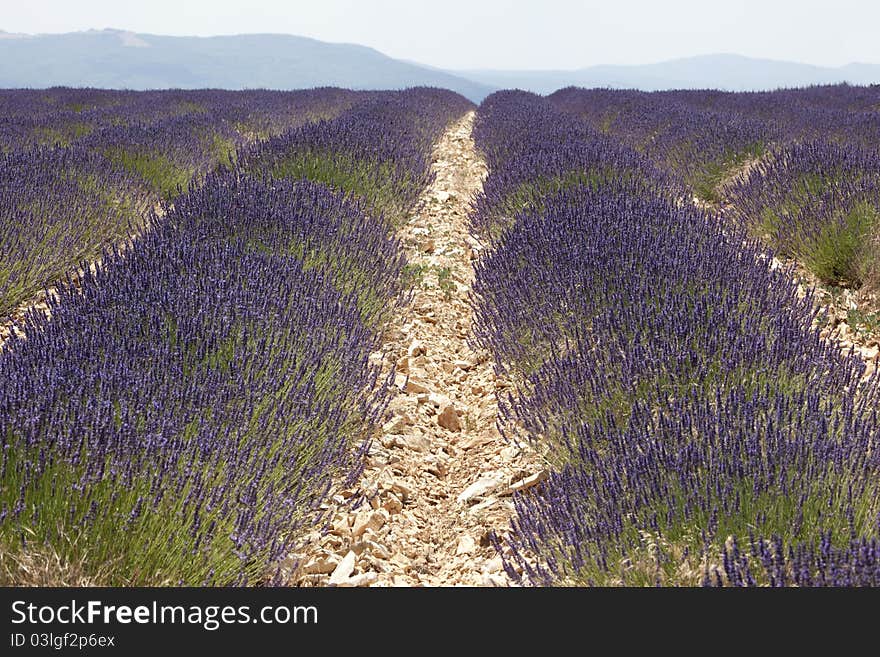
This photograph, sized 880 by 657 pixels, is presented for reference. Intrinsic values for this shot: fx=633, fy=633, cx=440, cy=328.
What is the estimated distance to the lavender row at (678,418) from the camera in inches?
62.6

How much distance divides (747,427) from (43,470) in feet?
6.21

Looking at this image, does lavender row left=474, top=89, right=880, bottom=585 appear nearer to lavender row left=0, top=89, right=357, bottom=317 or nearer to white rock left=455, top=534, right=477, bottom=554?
white rock left=455, top=534, right=477, bottom=554

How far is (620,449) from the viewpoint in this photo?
77.8 inches

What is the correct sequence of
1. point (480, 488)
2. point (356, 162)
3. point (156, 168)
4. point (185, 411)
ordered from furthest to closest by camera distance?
point (156, 168)
point (356, 162)
point (480, 488)
point (185, 411)

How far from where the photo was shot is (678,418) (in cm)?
198

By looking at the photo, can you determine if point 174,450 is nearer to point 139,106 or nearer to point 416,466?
point 416,466

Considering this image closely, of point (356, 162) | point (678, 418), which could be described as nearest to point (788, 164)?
point (356, 162)

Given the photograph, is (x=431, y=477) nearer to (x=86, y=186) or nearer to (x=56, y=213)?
(x=56, y=213)

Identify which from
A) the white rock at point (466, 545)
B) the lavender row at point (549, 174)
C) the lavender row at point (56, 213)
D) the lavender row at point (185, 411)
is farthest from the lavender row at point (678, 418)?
the lavender row at point (56, 213)

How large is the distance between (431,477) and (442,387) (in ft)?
2.64

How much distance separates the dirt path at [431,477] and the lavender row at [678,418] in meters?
0.19

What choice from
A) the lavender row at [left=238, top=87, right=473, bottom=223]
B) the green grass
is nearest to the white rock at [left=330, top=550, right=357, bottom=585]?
the lavender row at [left=238, top=87, right=473, bottom=223]

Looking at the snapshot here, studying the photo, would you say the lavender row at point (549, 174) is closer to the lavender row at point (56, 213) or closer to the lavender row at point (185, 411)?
the lavender row at point (185, 411)

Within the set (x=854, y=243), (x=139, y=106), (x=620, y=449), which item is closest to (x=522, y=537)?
(x=620, y=449)
